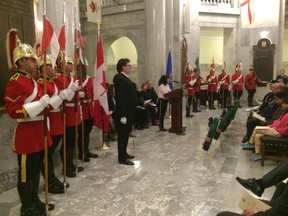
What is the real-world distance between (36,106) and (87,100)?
2210 millimetres

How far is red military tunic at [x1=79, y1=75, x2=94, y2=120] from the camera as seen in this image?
502 centimetres

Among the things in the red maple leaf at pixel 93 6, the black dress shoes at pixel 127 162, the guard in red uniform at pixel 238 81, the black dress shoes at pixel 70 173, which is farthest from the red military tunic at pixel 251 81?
the black dress shoes at pixel 70 173

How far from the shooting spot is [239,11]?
13617 mm

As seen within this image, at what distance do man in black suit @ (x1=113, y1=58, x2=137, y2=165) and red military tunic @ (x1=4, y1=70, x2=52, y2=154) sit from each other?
1880 mm

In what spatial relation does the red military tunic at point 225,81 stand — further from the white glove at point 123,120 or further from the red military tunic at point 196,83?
the white glove at point 123,120

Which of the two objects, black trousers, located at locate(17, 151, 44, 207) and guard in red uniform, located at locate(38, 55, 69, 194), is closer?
black trousers, located at locate(17, 151, 44, 207)

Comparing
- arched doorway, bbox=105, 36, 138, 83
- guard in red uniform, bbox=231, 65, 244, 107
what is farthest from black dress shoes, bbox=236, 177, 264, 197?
arched doorway, bbox=105, 36, 138, 83

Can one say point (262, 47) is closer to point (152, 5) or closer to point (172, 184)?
point (152, 5)

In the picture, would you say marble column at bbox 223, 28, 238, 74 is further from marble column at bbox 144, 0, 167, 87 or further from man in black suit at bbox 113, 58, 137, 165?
man in black suit at bbox 113, 58, 137, 165

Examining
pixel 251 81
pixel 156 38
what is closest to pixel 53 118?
pixel 156 38

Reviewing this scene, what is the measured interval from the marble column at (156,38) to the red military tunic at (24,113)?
7318 millimetres

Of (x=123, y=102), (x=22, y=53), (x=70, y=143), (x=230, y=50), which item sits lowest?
(x=70, y=143)

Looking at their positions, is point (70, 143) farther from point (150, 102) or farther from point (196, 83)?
point (196, 83)

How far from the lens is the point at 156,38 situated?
10188mm
